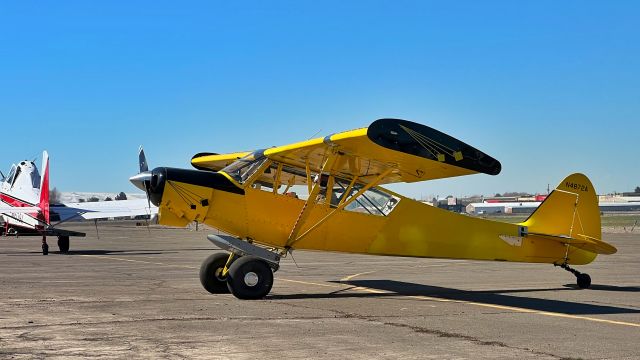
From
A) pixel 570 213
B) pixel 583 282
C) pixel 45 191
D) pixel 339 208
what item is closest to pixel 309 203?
pixel 339 208

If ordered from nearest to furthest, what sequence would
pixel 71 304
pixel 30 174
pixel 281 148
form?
1. pixel 71 304
2. pixel 281 148
3. pixel 30 174

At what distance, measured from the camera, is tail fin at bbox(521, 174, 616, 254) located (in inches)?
587

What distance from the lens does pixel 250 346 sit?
730cm

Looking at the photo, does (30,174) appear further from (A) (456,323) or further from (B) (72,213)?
(A) (456,323)

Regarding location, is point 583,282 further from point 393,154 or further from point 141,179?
point 141,179

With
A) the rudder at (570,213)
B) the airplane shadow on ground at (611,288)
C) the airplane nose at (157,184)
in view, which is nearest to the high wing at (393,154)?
the airplane nose at (157,184)

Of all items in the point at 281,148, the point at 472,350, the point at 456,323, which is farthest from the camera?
the point at 281,148

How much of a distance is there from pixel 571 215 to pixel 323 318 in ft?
25.1

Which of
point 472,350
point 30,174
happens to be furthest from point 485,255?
point 30,174

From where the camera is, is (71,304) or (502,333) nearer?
(502,333)

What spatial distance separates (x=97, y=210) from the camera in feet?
117

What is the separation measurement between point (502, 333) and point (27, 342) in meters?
5.17

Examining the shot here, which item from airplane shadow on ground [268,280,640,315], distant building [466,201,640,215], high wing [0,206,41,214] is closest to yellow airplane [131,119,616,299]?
airplane shadow on ground [268,280,640,315]

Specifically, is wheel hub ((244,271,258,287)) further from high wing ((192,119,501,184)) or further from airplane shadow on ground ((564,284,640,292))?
airplane shadow on ground ((564,284,640,292))
